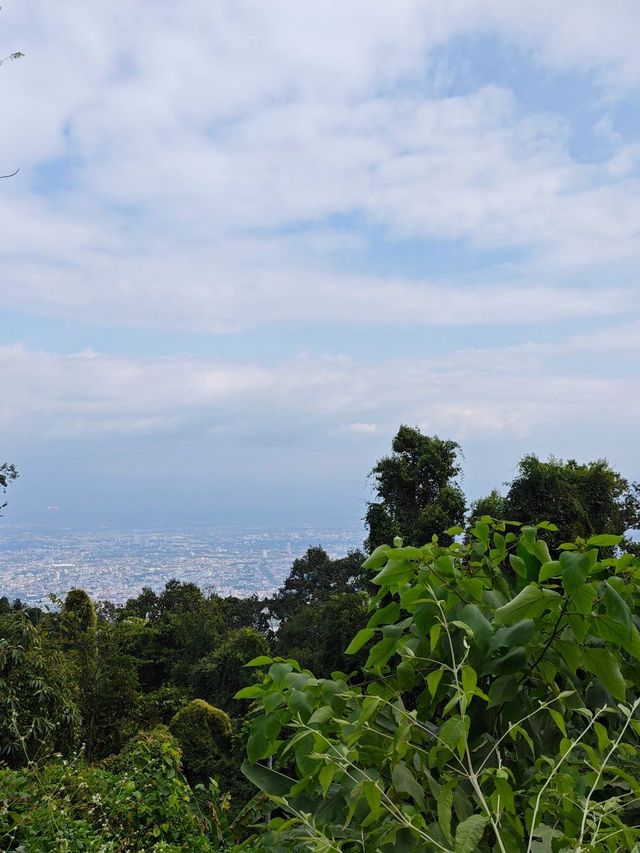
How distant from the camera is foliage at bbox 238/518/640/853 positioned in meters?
0.87

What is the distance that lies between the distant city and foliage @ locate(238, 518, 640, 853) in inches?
901

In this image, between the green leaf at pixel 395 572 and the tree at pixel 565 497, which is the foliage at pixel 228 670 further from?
the green leaf at pixel 395 572

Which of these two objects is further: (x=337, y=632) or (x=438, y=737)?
(x=337, y=632)

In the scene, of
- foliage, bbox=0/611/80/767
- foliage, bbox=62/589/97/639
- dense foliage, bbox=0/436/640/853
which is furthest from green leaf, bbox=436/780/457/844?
foliage, bbox=62/589/97/639

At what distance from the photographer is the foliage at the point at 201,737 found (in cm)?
1239

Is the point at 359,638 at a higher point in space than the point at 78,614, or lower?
higher

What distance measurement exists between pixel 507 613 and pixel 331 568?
23.6m

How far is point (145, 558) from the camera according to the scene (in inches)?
1941

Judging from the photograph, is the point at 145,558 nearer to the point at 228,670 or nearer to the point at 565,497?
the point at 228,670

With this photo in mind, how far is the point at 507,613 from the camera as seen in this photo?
958 millimetres

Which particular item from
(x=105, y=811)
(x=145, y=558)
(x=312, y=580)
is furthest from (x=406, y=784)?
A: (x=145, y=558)

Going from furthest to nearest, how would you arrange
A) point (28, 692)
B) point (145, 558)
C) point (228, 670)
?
point (145, 558) < point (228, 670) < point (28, 692)

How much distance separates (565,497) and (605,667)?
1186 cm

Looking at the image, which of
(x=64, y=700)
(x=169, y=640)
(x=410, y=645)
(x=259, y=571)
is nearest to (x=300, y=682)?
(x=410, y=645)
